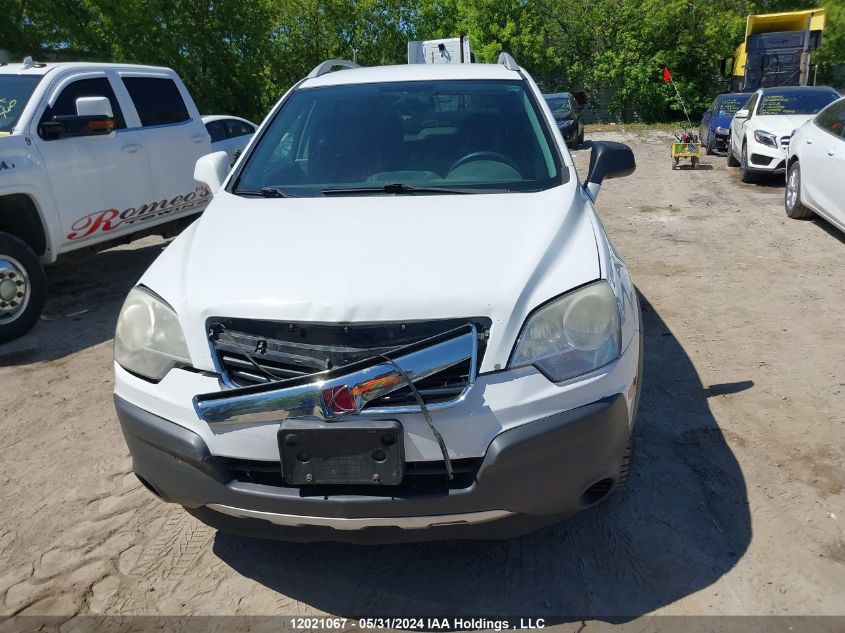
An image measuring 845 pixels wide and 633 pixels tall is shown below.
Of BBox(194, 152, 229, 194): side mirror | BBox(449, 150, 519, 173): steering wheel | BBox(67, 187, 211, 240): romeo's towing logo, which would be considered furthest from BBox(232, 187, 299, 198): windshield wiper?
BBox(67, 187, 211, 240): romeo's towing logo

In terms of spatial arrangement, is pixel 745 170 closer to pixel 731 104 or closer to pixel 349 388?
pixel 731 104

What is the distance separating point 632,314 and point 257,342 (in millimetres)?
1354

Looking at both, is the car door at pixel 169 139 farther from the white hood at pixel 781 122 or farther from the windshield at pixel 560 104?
the windshield at pixel 560 104

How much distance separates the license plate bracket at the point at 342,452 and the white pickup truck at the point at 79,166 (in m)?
4.06

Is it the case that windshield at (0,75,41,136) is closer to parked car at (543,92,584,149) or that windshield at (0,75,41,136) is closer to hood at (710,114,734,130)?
parked car at (543,92,584,149)

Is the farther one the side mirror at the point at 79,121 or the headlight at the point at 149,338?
the side mirror at the point at 79,121

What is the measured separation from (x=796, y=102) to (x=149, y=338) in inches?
467

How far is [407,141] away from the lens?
3.52m

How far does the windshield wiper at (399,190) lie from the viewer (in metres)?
3.14

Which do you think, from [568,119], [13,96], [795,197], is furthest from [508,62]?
[568,119]

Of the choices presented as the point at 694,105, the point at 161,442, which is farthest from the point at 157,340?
the point at 694,105

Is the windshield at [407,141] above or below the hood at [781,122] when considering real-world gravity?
above

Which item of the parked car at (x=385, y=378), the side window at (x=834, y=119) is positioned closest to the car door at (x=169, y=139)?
the parked car at (x=385, y=378)

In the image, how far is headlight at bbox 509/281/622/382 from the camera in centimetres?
226
